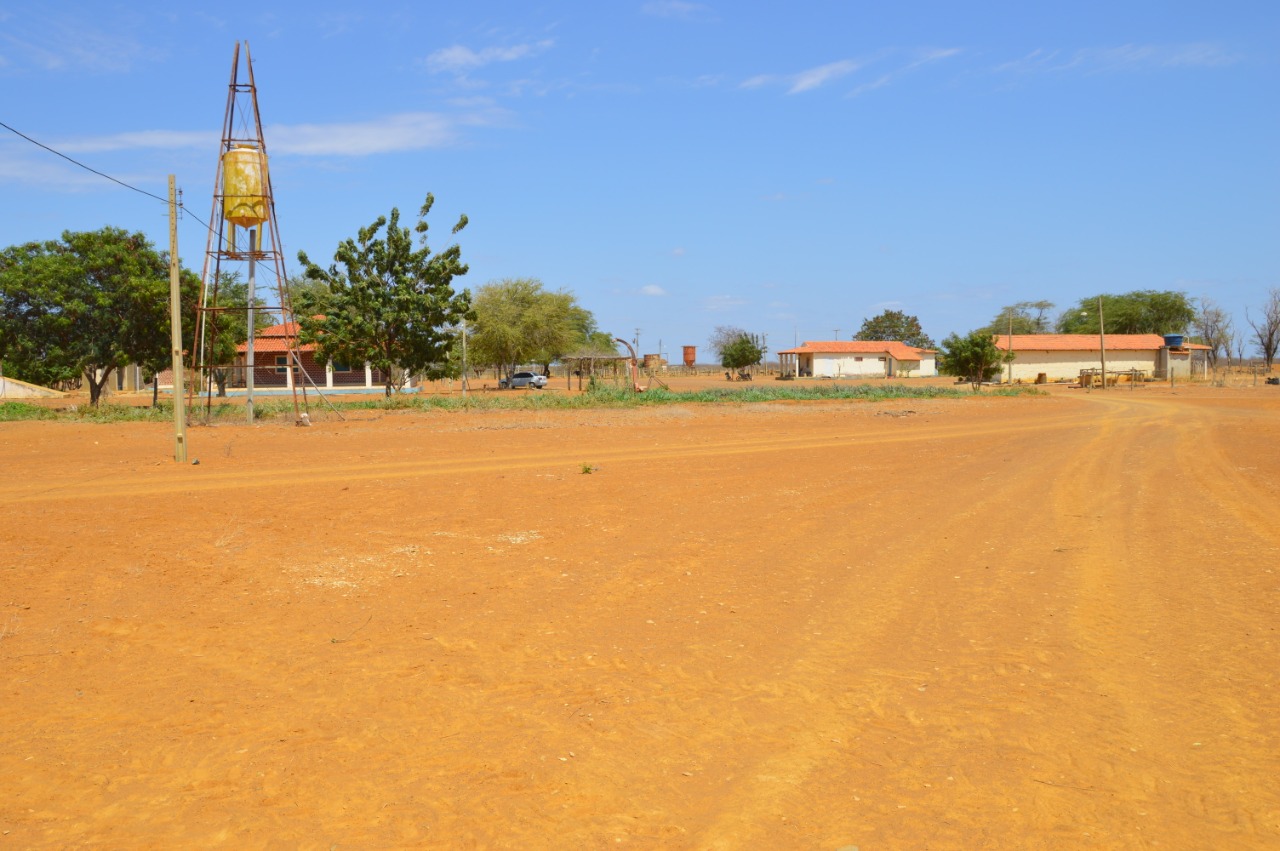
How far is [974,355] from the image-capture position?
175ft

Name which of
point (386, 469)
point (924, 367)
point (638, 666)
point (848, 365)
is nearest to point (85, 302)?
point (386, 469)

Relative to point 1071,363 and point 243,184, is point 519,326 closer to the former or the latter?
point 243,184

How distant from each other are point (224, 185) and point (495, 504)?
17.9 meters

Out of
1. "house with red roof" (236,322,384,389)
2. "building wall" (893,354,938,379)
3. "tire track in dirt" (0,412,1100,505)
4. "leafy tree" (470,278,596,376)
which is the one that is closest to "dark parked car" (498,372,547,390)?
"leafy tree" (470,278,596,376)

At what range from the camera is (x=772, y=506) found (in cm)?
1350

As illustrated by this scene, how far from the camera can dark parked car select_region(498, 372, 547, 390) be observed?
63.1 m

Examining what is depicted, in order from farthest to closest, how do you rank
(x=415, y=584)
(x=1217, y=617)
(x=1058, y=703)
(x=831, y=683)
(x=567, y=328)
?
(x=567, y=328), (x=415, y=584), (x=1217, y=617), (x=831, y=683), (x=1058, y=703)

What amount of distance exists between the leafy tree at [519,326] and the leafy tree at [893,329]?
243ft

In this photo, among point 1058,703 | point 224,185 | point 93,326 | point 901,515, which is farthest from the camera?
point 93,326

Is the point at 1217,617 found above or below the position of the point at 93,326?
below

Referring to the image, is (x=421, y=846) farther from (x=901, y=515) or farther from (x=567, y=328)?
(x=567, y=328)

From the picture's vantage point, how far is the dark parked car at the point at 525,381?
2483 inches

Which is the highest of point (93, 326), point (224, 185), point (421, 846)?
point (224, 185)

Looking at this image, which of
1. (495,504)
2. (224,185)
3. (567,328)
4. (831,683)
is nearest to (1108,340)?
(567,328)
